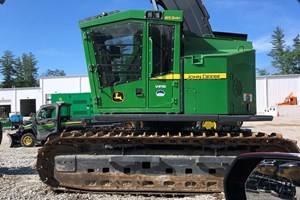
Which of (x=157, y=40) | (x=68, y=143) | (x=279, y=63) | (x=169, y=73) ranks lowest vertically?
(x=68, y=143)

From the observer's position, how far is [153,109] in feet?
25.2

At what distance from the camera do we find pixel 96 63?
794 cm

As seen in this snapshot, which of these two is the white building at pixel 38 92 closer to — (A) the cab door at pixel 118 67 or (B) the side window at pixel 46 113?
(B) the side window at pixel 46 113

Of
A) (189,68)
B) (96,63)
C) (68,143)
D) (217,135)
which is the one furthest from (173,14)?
(68,143)

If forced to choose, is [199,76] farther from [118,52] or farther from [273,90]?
[273,90]

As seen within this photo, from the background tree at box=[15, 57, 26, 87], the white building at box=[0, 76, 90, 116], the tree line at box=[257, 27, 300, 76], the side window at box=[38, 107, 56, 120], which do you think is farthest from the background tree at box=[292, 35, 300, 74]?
the side window at box=[38, 107, 56, 120]

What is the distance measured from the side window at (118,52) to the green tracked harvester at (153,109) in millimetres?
18

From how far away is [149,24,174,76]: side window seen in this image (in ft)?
25.0

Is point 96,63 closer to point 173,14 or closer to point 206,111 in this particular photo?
point 173,14

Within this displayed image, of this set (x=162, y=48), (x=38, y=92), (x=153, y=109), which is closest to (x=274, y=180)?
(x=153, y=109)

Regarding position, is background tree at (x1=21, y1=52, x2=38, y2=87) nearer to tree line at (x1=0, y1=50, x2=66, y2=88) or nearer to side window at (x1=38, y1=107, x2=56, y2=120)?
tree line at (x1=0, y1=50, x2=66, y2=88)

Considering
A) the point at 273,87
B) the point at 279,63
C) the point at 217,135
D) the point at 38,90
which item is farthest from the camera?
the point at 279,63

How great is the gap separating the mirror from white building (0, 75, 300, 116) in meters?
57.5

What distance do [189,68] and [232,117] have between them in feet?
→ 3.78
